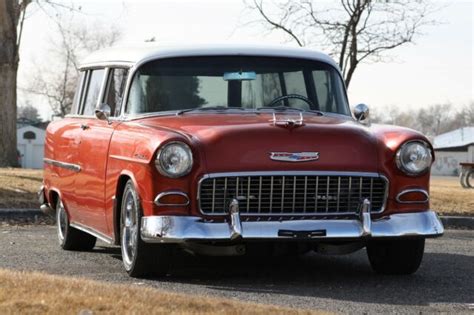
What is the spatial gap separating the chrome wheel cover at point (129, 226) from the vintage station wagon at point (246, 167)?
0.01 meters

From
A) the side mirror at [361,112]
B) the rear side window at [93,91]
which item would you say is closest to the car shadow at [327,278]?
the side mirror at [361,112]

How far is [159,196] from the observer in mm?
7449

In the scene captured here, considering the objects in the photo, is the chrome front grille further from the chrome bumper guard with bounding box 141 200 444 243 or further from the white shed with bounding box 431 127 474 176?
the white shed with bounding box 431 127 474 176

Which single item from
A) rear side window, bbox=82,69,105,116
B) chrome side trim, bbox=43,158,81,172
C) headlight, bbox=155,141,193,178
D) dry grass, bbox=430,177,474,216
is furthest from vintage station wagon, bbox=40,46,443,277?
dry grass, bbox=430,177,474,216

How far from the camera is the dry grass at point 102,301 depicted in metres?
5.99

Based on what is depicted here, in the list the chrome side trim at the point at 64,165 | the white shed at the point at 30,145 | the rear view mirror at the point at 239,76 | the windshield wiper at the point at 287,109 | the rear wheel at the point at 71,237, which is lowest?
the white shed at the point at 30,145

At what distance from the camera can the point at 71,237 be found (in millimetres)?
10164

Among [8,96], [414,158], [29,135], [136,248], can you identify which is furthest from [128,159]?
[29,135]

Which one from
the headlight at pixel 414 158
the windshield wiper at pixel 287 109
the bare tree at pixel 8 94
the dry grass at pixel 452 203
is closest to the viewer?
the headlight at pixel 414 158

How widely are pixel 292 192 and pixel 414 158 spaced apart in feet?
3.16

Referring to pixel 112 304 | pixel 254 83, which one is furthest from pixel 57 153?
pixel 112 304

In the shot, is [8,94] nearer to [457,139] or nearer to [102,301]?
[102,301]

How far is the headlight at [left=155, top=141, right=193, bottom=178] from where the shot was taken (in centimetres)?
742

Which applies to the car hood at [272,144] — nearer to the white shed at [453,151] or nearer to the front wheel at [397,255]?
the front wheel at [397,255]
